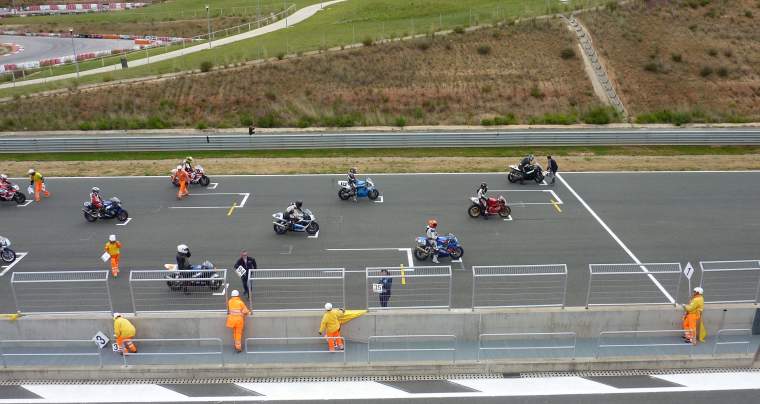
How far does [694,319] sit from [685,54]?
44.3 meters

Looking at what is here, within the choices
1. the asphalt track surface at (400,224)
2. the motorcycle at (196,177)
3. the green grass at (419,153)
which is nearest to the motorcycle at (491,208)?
the asphalt track surface at (400,224)

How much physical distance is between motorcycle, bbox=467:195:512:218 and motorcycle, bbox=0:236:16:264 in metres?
14.9

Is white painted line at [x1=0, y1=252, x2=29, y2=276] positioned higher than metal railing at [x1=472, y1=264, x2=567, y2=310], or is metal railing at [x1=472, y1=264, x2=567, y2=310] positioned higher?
metal railing at [x1=472, y1=264, x2=567, y2=310]

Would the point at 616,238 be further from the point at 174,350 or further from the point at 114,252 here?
the point at 114,252

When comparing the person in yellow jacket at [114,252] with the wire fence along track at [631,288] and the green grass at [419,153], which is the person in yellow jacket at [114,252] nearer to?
the wire fence along track at [631,288]

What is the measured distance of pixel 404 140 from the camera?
32.6 meters

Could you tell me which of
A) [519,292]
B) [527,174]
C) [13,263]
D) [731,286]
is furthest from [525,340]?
[13,263]

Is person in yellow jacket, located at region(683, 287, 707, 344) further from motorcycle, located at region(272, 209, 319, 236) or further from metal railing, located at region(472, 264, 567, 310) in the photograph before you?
motorcycle, located at region(272, 209, 319, 236)

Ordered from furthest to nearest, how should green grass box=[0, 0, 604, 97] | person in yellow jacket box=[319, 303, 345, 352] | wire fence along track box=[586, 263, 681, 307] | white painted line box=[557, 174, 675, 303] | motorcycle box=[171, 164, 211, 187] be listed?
1. green grass box=[0, 0, 604, 97]
2. motorcycle box=[171, 164, 211, 187]
3. white painted line box=[557, 174, 675, 303]
4. wire fence along track box=[586, 263, 681, 307]
5. person in yellow jacket box=[319, 303, 345, 352]

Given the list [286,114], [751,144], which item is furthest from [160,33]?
[751,144]

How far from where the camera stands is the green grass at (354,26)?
1951 inches

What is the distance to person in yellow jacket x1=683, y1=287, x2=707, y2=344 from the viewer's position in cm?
1328

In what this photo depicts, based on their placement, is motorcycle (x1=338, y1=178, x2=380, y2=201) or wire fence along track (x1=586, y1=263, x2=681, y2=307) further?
motorcycle (x1=338, y1=178, x2=380, y2=201)

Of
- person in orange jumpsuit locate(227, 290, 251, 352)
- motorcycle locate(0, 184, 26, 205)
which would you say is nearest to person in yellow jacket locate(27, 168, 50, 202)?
motorcycle locate(0, 184, 26, 205)
